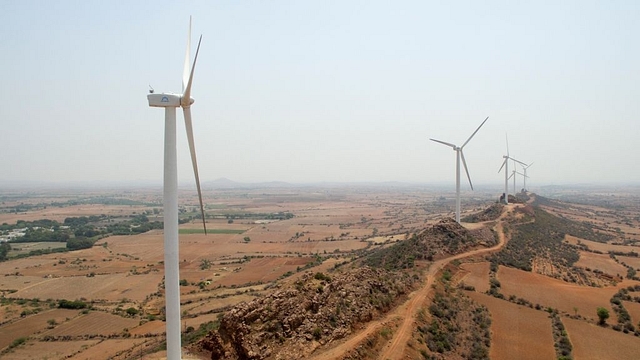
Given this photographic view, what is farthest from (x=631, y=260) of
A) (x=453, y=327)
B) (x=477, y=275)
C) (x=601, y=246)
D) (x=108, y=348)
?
(x=108, y=348)

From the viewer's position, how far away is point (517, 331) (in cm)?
3375

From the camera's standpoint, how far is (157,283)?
2862 inches

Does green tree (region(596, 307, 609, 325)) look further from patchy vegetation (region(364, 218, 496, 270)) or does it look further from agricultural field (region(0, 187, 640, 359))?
patchy vegetation (region(364, 218, 496, 270))

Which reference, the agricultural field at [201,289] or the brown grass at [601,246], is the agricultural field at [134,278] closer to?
the agricultural field at [201,289]

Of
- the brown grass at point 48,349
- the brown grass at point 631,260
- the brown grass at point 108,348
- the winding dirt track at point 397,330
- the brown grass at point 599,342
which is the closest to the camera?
the winding dirt track at point 397,330

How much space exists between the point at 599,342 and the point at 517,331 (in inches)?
248

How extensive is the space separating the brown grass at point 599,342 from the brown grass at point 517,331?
187cm

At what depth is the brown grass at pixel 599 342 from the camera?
97.1 feet

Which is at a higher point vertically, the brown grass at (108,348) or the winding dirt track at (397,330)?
Result: the winding dirt track at (397,330)

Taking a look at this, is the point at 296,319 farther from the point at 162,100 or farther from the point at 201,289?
the point at 201,289

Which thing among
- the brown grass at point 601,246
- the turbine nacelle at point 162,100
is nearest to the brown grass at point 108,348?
the turbine nacelle at point 162,100

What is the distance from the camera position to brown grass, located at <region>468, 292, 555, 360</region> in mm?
29781

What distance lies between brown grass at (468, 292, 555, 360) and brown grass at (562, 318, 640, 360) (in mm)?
1874

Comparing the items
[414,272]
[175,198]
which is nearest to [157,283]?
[414,272]
